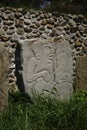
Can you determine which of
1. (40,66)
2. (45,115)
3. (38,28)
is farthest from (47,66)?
(38,28)

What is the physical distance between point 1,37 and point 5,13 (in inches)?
18.9

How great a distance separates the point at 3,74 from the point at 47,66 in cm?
96

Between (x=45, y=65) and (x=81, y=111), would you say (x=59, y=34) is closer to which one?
(x=45, y=65)

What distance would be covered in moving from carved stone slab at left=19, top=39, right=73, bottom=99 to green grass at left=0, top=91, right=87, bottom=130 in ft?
1.10

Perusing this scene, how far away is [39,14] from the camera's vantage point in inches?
337

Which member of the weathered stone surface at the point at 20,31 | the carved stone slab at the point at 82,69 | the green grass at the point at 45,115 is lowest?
the green grass at the point at 45,115

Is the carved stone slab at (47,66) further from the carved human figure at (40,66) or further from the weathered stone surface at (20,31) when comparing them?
the weathered stone surface at (20,31)

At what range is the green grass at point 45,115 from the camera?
5238 mm

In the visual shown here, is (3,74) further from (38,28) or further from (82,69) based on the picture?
(38,28)

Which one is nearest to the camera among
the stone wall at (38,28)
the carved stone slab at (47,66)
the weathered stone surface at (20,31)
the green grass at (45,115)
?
the green grass at (45,115)

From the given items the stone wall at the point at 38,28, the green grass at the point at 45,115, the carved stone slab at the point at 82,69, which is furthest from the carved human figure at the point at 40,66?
the stone wall at the point at 38,28

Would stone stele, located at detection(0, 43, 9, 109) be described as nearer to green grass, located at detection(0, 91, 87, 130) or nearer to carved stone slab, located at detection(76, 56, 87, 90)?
green grass, located at detection(0, 91, 87, 130)

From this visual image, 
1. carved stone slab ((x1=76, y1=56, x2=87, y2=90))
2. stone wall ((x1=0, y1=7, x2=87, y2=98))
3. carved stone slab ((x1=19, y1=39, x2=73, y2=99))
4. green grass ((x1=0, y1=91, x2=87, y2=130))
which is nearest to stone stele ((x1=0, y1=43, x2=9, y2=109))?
green grass ((x1=0, y1=91, x2=87, y2=130))

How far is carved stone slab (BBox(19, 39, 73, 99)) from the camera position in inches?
240
